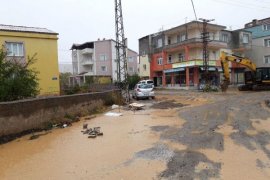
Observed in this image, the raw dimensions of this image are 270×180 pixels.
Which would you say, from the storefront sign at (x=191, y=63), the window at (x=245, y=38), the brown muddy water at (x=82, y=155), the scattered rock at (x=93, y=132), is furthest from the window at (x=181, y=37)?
the scattered rock at (x=93, y=132)

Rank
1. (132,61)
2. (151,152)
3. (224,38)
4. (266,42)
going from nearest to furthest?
(151,152) → (224,38) → (266,42) → (132,61)

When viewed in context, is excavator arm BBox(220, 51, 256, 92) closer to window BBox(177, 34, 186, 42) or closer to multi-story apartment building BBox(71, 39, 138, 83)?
window BBox(177, 34, 186, 42)

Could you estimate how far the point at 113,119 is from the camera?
1673 centimetres

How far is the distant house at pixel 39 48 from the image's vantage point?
24203mm

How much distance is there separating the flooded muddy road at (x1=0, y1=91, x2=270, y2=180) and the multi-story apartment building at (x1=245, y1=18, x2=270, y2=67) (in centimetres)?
3796

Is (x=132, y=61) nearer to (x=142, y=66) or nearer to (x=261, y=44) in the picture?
(x=142, y=66)

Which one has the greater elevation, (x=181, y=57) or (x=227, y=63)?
(x=181, y=57)

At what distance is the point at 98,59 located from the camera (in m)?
62.5

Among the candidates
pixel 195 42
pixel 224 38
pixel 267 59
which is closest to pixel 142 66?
pixel 224 38

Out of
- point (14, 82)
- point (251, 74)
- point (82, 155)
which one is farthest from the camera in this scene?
point (251, 74)

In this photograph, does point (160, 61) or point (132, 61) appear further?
point (132, 61)

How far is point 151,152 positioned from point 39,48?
19.3 meters

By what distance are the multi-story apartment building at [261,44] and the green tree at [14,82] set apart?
41.9 m

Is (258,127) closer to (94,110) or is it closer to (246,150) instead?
(246,150)
